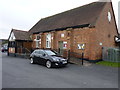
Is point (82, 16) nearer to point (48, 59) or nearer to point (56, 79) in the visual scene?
point (48, 59)

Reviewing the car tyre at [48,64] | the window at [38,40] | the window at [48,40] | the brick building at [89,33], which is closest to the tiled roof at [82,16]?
the brick building at [89,33]

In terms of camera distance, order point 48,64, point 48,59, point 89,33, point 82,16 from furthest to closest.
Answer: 1. point 82,16
2. point 89,33
3. point 48,59
4. point 48,64

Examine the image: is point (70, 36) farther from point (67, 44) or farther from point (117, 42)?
point (117, 42)

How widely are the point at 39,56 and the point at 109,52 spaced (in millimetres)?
8811

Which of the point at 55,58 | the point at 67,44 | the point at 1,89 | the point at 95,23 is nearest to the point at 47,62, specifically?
the point at 55,58

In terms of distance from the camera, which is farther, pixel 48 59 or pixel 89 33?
pixel 89 33

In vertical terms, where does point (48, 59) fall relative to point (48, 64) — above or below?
above

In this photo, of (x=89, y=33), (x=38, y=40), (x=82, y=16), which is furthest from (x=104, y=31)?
(x=38, y=40)

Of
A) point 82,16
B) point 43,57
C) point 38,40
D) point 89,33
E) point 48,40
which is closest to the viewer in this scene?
point 43,57

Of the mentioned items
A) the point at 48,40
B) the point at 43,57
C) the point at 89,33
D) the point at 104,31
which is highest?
the point at 104,31

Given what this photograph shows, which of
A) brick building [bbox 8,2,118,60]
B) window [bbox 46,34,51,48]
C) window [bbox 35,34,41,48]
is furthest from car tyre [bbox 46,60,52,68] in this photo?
window [bbox 35,34,41,48]

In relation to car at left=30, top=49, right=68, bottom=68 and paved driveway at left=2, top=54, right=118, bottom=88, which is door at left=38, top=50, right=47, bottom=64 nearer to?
car at left=30, top=49, right=68, bottom=68

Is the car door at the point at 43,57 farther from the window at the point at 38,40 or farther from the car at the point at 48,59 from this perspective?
the window at the point at 38,40

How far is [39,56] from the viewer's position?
36.3ft
